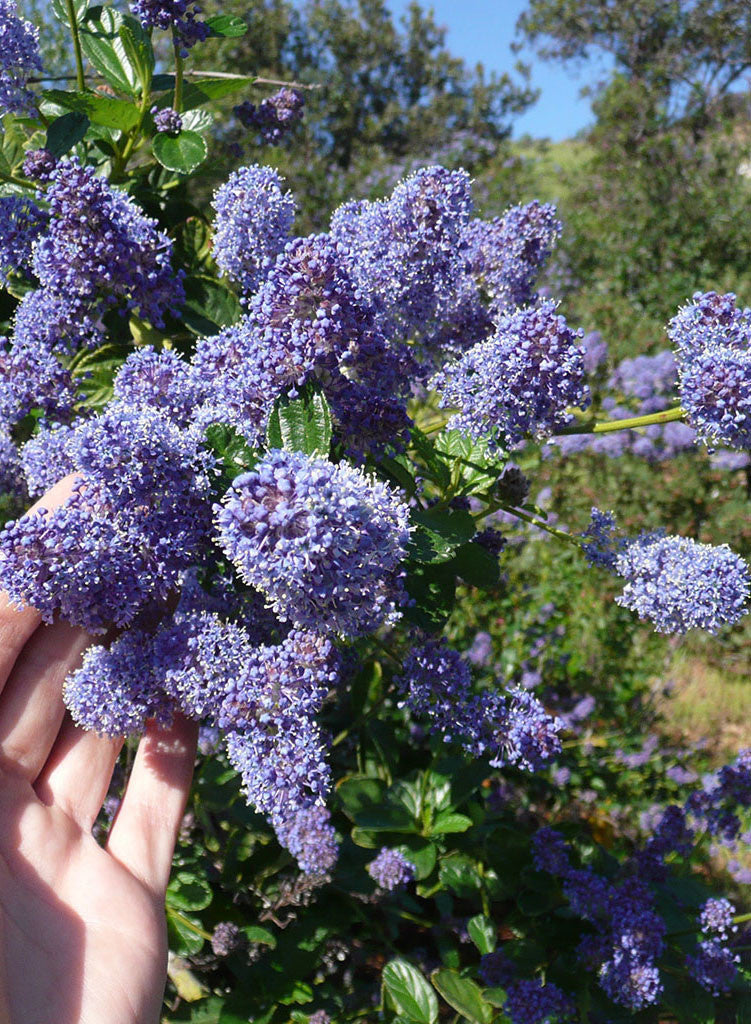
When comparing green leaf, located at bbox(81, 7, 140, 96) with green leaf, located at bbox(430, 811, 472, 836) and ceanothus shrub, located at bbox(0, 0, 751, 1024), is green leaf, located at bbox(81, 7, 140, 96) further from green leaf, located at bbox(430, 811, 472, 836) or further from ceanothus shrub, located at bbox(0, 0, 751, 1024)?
green leaf, located at bbox(430, 811, 472, 836)

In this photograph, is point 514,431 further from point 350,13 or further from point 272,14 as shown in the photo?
point 350,13

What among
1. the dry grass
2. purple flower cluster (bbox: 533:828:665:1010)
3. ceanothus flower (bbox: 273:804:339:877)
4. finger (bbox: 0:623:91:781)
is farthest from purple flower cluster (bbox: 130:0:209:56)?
the dry grass

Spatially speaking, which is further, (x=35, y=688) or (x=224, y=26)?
(x=224, y=26)

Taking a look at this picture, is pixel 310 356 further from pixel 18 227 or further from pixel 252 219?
pixel 18 227

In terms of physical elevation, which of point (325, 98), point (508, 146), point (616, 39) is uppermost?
point (616, 39)

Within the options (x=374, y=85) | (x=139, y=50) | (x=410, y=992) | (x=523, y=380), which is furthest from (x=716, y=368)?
(x=374, y=85)

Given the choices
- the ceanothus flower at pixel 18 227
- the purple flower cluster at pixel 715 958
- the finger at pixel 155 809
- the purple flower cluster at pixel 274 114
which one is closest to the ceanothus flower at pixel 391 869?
the finger at pixel 155 809

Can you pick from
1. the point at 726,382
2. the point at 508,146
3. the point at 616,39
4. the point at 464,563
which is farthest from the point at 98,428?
the point at 616,39
